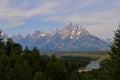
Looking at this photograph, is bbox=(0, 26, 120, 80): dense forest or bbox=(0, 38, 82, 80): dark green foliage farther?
bbox=(0, 38, 82, 80): dark green foliage

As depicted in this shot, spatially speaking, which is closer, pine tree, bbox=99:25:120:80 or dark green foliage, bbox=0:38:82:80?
pine tree, bbox=99:25:120:80

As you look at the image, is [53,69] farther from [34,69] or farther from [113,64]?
[113,64]

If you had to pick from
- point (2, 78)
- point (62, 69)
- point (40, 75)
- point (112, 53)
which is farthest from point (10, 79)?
point (112, 53)

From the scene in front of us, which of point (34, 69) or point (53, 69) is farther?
point (34, 69)

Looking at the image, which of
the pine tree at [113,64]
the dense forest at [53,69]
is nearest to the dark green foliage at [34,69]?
the dense forest at [53,69]

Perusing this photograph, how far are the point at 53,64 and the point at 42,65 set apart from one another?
5.89 m

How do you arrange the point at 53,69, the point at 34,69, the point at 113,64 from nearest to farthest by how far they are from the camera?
the point at 113,64 → the point at 53,69 → the point at 34,69

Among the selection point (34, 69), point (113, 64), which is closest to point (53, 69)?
point (34, 69)

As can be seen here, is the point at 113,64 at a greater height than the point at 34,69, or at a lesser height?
greater

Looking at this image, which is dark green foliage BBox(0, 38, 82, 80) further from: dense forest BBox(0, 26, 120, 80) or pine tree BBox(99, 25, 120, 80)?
pine tree BBox(99, 25, 120, 80)

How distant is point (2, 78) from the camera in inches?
1833

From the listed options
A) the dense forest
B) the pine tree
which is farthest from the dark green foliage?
the pine tree

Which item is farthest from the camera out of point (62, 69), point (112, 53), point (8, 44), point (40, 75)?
point (8, 44)

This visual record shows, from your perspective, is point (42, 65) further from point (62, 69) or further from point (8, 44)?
point (8, 44)
